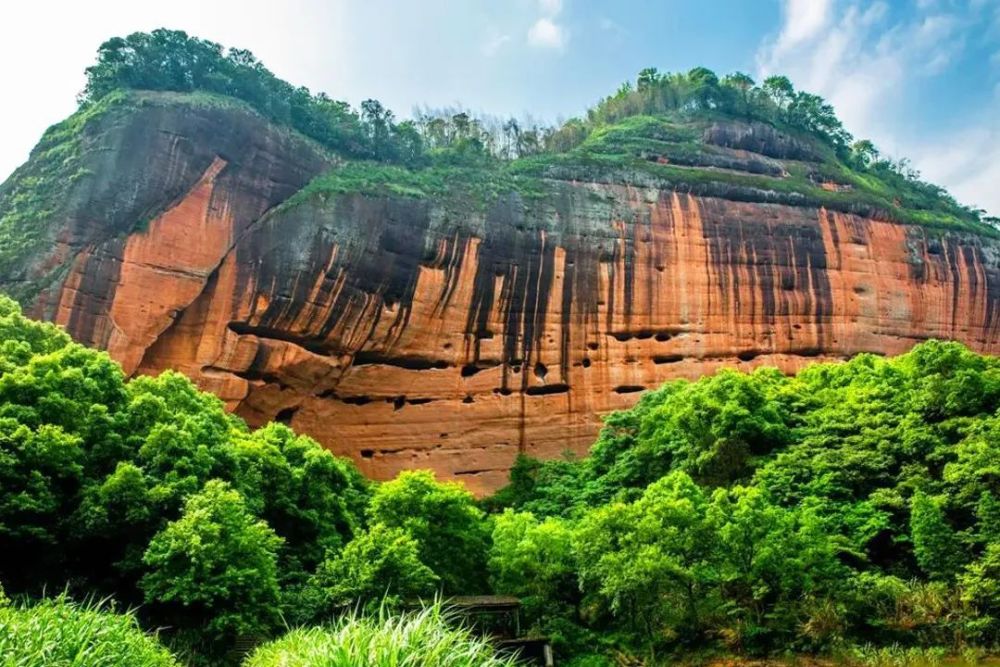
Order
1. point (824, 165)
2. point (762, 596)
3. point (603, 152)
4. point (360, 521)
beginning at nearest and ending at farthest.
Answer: point (762, 596)
point (360, 521)
point (603, 152)
point (824, 165)

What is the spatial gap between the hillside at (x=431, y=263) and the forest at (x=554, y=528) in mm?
4837

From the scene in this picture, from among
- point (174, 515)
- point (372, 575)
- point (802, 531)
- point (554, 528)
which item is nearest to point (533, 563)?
point (554, 528)

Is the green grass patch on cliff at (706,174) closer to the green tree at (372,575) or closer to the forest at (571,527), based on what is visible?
the forest at (571,527)

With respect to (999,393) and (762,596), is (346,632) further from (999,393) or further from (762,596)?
(999,393)

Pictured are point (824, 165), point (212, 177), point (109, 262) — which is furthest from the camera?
point (824, 165)

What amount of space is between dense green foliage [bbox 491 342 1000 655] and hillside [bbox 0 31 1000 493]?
6.06 metres

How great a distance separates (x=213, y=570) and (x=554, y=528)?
6800 mm

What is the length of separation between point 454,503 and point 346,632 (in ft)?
34.3

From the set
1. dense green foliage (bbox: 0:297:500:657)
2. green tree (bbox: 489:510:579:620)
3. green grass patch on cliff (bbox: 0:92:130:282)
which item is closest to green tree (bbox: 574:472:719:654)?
green tree (bbox: 489:510:579:620)

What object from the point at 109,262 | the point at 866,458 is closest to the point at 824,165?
the point at 866,458

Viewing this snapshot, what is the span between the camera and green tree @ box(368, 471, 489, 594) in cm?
1470

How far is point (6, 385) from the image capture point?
456 inches

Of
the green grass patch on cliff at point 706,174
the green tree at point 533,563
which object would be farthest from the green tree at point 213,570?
the green grass patch on cliff at point 706,174

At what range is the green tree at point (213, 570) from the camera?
10648 mm
